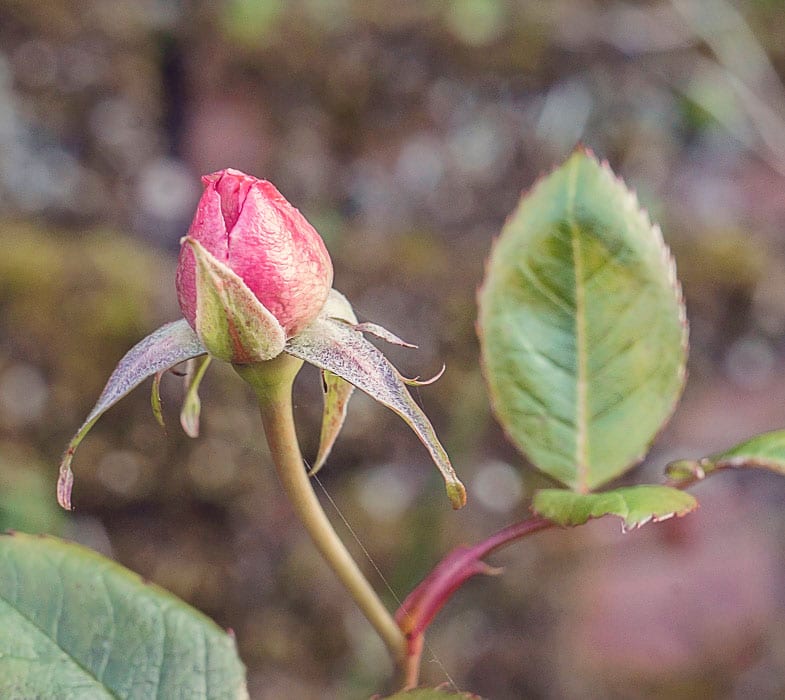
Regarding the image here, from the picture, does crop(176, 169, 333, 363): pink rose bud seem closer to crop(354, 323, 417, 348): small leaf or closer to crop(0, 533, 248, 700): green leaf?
crop(354, 323, 417, 348): small leaf

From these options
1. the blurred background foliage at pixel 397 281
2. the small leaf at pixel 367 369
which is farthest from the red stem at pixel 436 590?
the blurred background foliage at pixel 397 281

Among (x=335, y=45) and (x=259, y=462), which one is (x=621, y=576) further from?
(x=335, y=45)

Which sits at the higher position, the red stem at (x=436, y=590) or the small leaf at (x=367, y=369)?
the small leaf at (x=367, y=369)

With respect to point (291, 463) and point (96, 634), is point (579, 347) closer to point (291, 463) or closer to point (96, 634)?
point (291, 463)

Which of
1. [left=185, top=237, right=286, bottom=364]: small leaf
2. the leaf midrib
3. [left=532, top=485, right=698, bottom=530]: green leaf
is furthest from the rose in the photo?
the leaf midrib

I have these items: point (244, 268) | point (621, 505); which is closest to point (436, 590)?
point (621, 505)

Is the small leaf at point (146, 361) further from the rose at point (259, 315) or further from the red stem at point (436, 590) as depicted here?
the red stem at point (436, 590)
